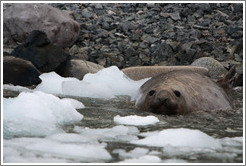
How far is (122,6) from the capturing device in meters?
18.3

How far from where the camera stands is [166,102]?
6961 mm

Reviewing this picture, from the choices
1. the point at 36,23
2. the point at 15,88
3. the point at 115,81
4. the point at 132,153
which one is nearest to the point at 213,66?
the point at 115,81

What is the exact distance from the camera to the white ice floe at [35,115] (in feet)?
17.4

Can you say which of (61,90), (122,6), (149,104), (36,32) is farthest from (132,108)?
(122,6)

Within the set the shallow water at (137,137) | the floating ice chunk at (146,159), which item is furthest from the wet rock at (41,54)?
the floating ice chunk at (146,159)

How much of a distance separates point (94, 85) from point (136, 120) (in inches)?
117

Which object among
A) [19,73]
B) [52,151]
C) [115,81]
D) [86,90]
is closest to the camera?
[52,151]

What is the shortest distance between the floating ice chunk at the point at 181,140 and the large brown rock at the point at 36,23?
975cm

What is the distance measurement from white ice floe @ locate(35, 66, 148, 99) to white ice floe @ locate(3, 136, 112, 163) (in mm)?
4113

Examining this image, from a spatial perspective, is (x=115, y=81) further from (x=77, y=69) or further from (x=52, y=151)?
(x=52, y=151)

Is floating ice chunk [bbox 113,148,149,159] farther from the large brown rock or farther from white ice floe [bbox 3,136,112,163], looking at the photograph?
the large brown rock

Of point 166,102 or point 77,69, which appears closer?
point 166,102

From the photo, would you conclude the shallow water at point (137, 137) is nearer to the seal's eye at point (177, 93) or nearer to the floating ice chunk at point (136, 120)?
the floating ice chunk at point (136, 120)

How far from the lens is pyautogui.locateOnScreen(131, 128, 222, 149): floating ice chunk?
4875 mm
